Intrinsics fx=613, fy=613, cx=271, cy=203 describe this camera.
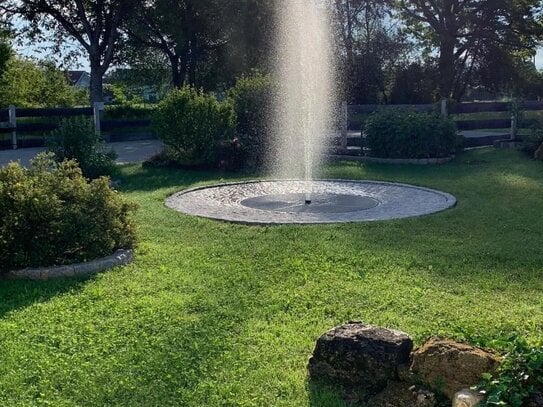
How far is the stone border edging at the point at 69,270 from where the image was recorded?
15.8 ft

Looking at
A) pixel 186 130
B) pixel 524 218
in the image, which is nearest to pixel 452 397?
pixel 524 218

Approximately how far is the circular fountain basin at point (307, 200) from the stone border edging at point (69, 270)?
2.00m

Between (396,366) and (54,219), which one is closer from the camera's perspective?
(396,366)

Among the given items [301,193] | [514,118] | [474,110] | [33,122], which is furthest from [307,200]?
[33,122]

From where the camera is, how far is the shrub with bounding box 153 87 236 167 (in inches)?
454

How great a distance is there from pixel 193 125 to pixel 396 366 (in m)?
9.16

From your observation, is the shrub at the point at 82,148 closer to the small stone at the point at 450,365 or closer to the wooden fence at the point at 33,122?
the wooden fence at the point at 33,122

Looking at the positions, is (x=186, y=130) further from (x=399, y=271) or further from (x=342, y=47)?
(x=342, y=47)

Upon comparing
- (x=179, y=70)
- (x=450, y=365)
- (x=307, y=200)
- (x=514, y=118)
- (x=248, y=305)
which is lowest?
(x=248, y=305)

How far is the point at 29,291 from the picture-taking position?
4484mm

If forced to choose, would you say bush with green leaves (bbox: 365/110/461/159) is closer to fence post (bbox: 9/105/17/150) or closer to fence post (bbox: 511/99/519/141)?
fence post (bbox: 511/99/519/141)

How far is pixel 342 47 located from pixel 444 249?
20.7 meters

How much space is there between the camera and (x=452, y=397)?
2.61 meters

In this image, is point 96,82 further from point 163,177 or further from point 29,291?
point 29,291
